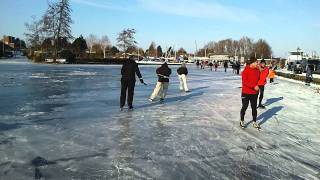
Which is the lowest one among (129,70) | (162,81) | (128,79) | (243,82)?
(162,81)

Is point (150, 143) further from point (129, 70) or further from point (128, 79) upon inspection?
point (129, 70)

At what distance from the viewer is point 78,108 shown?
43.4 ft

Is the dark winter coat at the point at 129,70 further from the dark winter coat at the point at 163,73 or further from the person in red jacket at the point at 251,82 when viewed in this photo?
the person in red jacket at the point at 251,82

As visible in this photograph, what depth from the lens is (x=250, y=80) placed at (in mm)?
10508

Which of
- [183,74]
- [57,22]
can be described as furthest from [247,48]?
[183,74]

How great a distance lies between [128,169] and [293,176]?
2524 millimetres

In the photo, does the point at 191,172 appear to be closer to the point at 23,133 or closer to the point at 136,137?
the point at 136,137

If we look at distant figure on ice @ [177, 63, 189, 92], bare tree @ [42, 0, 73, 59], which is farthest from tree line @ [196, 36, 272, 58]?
distant figure on ice @ [177, 63, 189, 92]

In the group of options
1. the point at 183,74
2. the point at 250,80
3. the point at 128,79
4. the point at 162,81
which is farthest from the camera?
the point at 183,74

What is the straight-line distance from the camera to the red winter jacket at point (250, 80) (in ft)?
34.5

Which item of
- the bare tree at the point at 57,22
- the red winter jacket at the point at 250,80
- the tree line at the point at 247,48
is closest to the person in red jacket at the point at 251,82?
the red winter jacket at the point at 250,80

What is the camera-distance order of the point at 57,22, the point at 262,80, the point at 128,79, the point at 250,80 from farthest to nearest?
1. the point at 57,22
2. the point at 262,80
3. the point at 128,79
4. the point at 250,80

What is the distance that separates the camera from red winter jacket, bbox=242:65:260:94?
1052 centimetres

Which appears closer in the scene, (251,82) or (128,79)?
(251,82)
